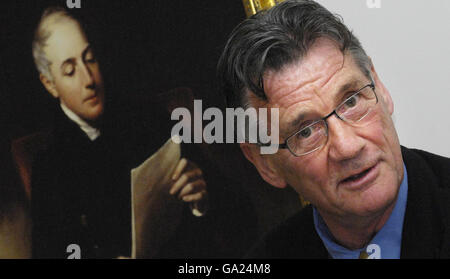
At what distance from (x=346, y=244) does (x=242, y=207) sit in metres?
0.49

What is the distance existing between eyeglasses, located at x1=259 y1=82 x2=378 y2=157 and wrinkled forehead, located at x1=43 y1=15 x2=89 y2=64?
79 cm

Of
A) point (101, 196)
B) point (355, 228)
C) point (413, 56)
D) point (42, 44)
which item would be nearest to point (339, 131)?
point (355, 228)

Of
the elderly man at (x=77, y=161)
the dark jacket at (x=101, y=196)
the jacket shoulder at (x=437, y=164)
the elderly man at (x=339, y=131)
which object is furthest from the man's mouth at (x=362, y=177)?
the elderly man at (x=77, y=161)

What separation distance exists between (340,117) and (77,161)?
0.89 m

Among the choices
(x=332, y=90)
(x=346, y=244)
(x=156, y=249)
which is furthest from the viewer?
(x=156, y=249)

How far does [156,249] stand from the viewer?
5.87 feet

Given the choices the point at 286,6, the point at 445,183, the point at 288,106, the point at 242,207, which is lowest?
the point at 242,207

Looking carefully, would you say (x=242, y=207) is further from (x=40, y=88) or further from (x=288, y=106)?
(x=40, y=88)

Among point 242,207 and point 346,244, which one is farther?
point 242,207

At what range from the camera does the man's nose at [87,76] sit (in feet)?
5.62

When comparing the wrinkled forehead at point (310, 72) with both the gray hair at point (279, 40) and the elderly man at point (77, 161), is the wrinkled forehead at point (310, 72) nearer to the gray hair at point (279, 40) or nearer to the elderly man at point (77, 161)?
the gray hair at point (279, 40)

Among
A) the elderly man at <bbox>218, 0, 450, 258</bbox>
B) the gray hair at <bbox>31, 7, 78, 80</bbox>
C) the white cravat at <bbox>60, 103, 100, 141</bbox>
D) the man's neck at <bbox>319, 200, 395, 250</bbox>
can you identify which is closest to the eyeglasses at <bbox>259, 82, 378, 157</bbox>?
the elderly man at <bbox>218, 0, 450, 258</bbox>

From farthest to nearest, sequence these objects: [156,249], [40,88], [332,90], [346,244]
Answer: [156,249] → [40,88] → [346,244] → [332,90]
